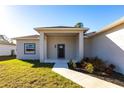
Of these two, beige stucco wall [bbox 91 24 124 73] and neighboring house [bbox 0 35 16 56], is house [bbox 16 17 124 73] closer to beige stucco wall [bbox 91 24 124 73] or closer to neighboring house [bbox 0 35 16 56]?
beige stucco wall [bbox 91 24 124 73]

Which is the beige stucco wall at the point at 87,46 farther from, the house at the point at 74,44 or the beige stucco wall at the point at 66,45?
the beige stucco wall at the point at 66,45

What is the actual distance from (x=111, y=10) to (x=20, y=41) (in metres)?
11.7

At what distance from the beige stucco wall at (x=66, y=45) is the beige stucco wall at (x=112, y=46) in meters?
4.07

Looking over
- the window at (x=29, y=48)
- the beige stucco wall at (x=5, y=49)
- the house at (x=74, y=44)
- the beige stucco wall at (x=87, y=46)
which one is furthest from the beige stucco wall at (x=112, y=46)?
the beige stucco wall at (x=5, y=49)

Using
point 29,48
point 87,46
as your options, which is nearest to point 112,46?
point 87,46

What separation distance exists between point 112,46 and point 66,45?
26.8 ft

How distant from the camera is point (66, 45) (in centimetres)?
1919

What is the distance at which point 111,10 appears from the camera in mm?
17172

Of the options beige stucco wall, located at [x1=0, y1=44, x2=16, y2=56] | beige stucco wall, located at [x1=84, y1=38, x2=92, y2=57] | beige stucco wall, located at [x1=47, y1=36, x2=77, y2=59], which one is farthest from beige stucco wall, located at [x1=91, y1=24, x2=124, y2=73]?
beige stucco wall, located at [x1=0, y1=44, x2=16, y2=56]

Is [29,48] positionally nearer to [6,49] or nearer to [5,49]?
[5,49]

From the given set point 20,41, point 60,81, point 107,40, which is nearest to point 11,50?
point 20,41

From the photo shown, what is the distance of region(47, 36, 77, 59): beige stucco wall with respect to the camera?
19078 millimetres

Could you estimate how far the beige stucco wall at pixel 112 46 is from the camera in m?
10.3
